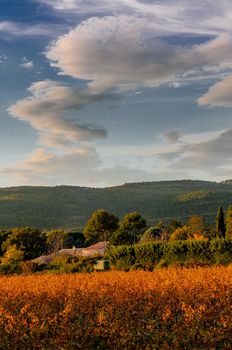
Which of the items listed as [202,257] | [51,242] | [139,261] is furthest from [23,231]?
[202,257]

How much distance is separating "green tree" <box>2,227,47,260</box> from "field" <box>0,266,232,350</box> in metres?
57.2

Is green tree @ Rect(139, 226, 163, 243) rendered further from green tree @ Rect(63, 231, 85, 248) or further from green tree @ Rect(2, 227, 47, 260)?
green tree @ Rect(63, 231, 85, 248)

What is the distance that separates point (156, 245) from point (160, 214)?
540ft

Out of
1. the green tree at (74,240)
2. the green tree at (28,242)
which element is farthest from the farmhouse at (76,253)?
the green tree at (74,240)

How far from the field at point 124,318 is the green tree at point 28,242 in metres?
57.2

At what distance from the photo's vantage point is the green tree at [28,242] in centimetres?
6850

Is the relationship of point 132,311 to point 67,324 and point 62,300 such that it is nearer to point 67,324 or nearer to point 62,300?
point 67,324

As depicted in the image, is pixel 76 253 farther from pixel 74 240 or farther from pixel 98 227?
pixel 98 227

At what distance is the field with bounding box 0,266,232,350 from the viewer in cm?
716

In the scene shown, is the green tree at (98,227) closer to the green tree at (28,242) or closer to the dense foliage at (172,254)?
the green tree at (28,242)

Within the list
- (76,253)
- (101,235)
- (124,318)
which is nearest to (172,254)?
(124,318)

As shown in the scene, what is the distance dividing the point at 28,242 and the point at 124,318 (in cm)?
6307

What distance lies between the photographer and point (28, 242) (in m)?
70.0

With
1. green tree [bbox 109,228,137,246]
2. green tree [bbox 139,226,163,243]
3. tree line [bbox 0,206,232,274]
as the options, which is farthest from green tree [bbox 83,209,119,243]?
green tree [bbox 139,226,163,243]
